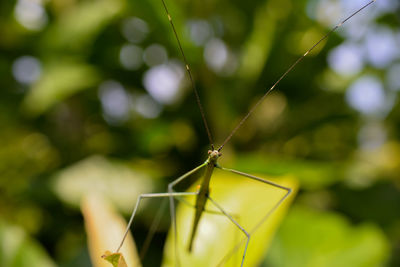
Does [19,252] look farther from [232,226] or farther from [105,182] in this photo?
[232,226]

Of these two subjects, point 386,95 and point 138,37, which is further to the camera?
point 386,95

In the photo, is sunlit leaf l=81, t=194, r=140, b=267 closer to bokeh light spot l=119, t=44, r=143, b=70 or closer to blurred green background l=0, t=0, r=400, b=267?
blurred green background l=0, t=0, r=400, b=267

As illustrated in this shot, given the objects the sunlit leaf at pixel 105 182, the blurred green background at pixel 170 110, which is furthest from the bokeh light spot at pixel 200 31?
the sunlit leaf at pixel 105 182

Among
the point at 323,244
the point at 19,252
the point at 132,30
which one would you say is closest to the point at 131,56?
the point at 132,30

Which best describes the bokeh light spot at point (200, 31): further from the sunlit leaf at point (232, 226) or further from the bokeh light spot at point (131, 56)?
the sunlit leaf at point (232, 226)

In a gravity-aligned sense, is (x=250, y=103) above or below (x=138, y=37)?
below

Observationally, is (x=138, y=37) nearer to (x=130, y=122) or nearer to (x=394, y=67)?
(x=130, y=122)

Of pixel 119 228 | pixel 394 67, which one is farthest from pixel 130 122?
pixel 394 67
